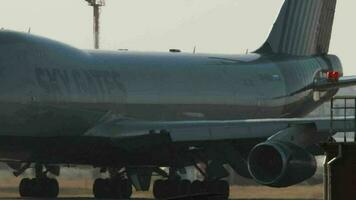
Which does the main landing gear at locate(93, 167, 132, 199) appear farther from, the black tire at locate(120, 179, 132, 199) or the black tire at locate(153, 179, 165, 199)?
the black tire at locate(153, 179, 165, 199)

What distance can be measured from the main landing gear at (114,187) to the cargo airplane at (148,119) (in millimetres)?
35

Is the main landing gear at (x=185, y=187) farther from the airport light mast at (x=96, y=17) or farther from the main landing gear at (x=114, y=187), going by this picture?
the airport light mast at (x=96, y=17)

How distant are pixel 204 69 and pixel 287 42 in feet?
16.7

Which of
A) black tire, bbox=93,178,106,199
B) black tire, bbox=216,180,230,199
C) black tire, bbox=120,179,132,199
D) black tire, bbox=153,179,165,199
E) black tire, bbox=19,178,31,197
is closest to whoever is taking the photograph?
black tire, bbox=216,180,230,199

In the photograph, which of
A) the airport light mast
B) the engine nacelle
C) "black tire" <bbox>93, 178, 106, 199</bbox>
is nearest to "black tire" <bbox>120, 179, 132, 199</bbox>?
"black tire" <bbox>93, 178, 106, 199</bbox>

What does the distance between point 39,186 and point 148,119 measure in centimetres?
328

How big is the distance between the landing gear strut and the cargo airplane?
0.08 ft

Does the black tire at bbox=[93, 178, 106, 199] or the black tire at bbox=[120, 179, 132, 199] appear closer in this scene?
the black tire at bbox=[120, 179, 132, 199]

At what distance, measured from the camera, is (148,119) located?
105ft

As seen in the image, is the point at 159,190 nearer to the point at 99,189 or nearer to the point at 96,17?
the point at 99,189

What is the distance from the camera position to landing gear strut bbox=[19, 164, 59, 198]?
32812mm

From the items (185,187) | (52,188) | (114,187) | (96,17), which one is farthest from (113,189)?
(96,17)

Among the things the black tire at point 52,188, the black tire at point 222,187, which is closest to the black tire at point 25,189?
the black tire at point 52,188

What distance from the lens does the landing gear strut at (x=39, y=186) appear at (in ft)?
108
